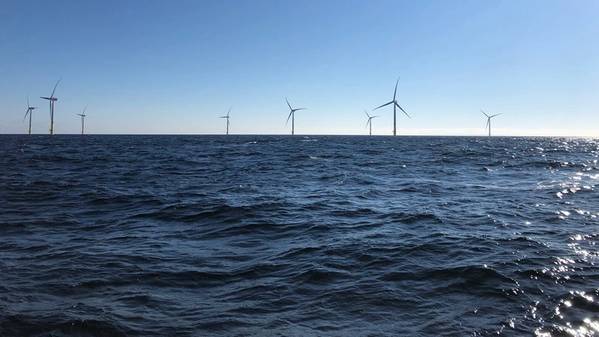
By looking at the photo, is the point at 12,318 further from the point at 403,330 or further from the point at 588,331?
the point at 588,331

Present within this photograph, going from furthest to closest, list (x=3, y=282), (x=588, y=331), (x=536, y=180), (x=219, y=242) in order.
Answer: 1. (x=536, y=180)
2. (x=219, y=242)
3. (x=3, y=282)
4. (x=588, y=331)

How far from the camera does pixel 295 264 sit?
12.2 meters

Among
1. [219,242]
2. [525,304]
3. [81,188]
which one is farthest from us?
[81,188]

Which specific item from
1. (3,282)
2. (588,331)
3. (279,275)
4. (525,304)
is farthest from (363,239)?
(3,282)

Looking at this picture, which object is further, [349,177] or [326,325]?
[349,177]

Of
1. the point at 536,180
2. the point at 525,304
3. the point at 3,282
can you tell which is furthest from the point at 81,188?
the point at 536,180

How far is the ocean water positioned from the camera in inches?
338

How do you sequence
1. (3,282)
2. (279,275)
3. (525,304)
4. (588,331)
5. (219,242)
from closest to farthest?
(588,331) → (525,304) → (3,282) → (279,275) → (219,242)

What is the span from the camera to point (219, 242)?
14750mm

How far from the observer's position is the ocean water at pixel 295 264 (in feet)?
28.2

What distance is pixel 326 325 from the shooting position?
28.0ft

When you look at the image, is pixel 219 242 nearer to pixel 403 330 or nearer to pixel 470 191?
pixel 403 330

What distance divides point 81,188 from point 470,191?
73.9ft

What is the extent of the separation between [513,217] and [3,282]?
17442 mm
